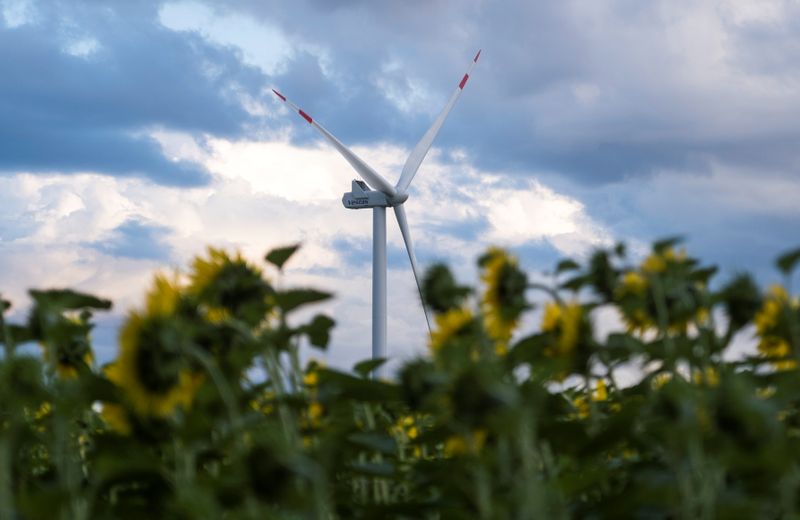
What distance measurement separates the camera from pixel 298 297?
3.02 metres

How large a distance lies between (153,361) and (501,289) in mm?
1386

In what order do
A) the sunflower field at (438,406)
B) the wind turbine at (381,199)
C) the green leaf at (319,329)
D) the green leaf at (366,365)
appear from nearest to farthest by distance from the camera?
the sunflower field at (438,406), the green leaf at (319,329), the green leaf at (366,365), the wind turbine at (381,199)

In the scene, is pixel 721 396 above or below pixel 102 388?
below

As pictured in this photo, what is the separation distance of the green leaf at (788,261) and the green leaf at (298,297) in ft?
4.47

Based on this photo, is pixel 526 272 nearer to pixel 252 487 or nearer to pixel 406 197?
pixel 252 487

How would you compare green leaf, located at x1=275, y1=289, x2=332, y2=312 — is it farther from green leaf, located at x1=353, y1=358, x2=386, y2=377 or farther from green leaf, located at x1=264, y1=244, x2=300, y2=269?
green leaf, located at x1=353, y1=358, x2=386, y2=377

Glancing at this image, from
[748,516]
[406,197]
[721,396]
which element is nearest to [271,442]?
[721,396]

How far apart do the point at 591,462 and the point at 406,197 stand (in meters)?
20.7

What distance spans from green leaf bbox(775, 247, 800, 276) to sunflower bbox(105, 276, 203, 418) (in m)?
1.78

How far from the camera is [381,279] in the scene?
71.5ft

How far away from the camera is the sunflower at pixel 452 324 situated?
3.21 m

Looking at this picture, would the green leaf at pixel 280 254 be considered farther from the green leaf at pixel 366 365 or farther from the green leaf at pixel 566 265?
the green leaf at pixel 566 265

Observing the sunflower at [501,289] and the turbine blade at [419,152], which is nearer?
the sunflower at [501,289]

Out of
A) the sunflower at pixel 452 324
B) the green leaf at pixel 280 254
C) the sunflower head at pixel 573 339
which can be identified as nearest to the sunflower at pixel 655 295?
the sunflower head at pixel 573 339
